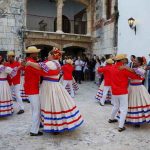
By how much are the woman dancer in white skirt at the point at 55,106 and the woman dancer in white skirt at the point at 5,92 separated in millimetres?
1540

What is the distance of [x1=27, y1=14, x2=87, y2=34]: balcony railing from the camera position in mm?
18594

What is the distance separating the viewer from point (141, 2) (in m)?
11.0

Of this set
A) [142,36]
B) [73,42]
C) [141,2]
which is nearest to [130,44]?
[142,36]

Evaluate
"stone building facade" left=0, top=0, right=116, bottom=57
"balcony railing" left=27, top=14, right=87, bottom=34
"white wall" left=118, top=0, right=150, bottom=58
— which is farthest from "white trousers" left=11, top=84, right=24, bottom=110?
"balcony railing" left=27, top=14, right=87, bottom=34

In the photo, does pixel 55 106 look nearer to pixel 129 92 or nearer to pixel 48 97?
pixel 48 97

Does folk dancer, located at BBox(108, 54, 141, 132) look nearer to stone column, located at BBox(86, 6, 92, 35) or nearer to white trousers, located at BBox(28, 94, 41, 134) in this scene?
white trousers, located at BBox(28, 94, 41, 134)

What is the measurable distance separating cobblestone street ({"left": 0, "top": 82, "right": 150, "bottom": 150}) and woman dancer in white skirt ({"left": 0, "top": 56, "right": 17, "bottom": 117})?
0.19 m

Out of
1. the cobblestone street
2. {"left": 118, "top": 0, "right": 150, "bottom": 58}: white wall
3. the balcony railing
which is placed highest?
the balcony railing

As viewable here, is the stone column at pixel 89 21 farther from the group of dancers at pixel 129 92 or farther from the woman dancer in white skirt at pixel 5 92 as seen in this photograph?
the group of dancers at pixel 129 92

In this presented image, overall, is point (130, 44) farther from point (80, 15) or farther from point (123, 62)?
point (80, 15)

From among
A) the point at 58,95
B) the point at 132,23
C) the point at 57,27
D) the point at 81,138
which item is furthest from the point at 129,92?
the point at 57,27

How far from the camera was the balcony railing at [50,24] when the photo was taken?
18.6 metres

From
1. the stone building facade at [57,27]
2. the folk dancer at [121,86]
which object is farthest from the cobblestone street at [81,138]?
the stone building facade at [57,27]

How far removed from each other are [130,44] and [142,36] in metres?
1.05
